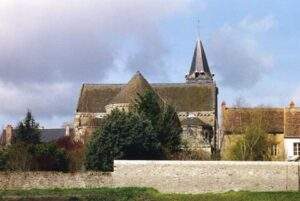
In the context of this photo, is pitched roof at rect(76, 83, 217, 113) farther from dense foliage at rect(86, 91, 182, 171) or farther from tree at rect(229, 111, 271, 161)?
dense foliage at rect(86, 91, 182, 171)

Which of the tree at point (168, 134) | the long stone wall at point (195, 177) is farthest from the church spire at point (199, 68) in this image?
the long stone wall at point (195, 177)

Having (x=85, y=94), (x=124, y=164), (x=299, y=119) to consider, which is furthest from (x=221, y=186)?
(x=85, y=94)

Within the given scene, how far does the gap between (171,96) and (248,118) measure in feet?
51.0

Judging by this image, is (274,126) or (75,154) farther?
(274,126)

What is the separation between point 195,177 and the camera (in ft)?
139

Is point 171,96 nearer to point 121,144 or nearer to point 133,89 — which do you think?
point 133,89

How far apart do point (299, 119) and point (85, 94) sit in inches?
970

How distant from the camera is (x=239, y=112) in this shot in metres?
62.4

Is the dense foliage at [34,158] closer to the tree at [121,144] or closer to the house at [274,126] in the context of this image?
the tree at [121,144]

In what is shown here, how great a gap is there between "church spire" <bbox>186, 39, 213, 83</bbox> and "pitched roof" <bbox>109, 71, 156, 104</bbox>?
22459 mm

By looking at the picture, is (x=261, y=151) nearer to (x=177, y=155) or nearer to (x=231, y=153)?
(x=231, y=153)

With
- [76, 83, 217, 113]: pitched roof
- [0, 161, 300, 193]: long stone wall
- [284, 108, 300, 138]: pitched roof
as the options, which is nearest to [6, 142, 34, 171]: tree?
[0, 161, 300, 193]: long stone wall

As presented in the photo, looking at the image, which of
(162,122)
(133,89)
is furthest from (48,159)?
(133,89)

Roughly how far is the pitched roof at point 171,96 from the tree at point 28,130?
10.8 metres
